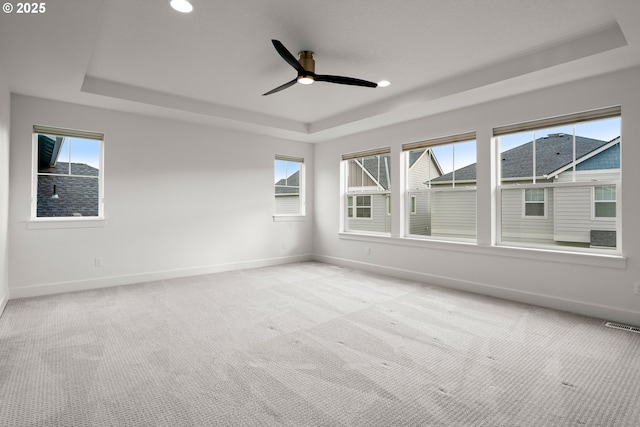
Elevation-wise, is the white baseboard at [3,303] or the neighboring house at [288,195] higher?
the neighboring house at [288,195]

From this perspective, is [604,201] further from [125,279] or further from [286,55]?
[125,279]

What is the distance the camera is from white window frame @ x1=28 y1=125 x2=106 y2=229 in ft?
12.8

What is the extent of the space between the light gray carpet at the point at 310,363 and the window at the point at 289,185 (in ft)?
8.89

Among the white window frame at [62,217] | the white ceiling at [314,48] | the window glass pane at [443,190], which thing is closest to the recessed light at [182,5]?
the white ceiling at [314,48]

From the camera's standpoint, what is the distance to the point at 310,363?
230 centimetres

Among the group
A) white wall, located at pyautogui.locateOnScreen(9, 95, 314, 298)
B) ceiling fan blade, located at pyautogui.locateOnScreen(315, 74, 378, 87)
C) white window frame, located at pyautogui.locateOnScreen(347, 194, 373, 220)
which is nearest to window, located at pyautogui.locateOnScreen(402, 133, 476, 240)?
white window frame, located at pyautogui.locateOnScreen(347, 194, 373, 220)

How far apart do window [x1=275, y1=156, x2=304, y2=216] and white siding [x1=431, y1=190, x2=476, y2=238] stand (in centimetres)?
276

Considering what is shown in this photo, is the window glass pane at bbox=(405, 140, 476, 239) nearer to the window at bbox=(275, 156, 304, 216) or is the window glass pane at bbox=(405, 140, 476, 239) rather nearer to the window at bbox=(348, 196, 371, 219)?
the window at bbox=(348, 196, 371, 219)

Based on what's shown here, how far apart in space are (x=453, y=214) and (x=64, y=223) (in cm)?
519

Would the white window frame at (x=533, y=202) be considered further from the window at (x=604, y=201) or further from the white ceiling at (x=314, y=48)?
the white ceiling at (x=314, y=48)

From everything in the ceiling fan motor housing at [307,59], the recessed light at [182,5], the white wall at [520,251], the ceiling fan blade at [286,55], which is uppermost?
the recessed light at [182,5]

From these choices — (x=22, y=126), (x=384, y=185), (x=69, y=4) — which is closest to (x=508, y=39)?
(x=384, y=185)

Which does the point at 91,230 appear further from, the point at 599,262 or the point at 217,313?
the point at 599,262

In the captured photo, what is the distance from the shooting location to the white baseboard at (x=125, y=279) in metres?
3.88
